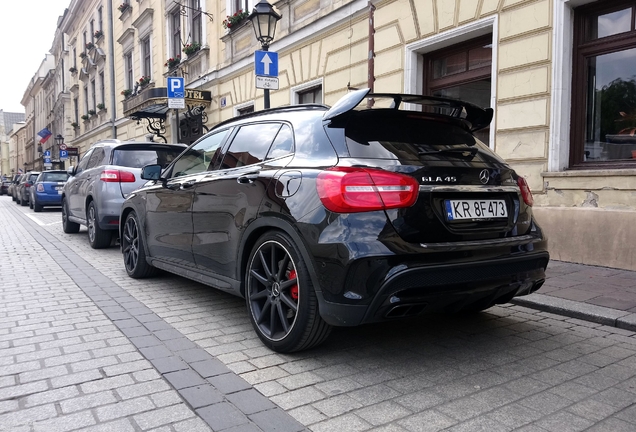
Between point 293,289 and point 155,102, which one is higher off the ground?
point 155,102

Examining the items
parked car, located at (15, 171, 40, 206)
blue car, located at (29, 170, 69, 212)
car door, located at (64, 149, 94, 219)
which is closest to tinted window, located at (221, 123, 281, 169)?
car door, located at (64, 149, 94, 219)

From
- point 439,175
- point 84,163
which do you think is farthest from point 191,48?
point 439,175

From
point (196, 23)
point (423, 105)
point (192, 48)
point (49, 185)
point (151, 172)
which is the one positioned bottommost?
point (49, 185)

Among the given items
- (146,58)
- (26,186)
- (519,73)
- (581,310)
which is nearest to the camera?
(581,310)

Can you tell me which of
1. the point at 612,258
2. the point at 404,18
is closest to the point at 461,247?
the point at 612,258

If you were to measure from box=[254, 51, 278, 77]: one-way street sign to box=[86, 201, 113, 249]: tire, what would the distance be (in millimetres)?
3464

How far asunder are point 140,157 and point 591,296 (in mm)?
6542

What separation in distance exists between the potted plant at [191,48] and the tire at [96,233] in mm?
9991

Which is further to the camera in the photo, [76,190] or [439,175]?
[76,190]

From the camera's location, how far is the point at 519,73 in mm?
7418

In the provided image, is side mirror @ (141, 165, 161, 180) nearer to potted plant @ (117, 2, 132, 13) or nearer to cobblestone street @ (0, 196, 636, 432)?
cobblestone street @ (0, 196, 636, 432)

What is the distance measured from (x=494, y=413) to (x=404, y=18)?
8023 mm

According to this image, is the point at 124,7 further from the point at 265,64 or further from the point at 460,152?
the point at 460,152

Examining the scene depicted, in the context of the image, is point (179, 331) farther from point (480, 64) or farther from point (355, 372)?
point (480, 64)
